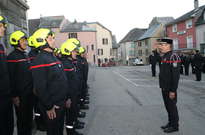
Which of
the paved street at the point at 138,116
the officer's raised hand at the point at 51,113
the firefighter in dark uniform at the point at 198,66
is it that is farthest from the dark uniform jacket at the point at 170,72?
the firefighter in dark uniform at the point at 198,66

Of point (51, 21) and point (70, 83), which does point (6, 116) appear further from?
point (51, 21)

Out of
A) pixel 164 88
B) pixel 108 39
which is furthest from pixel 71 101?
pixel 108 39

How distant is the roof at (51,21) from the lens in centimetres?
5575

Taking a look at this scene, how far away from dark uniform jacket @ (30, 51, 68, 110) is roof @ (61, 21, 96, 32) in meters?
54.9

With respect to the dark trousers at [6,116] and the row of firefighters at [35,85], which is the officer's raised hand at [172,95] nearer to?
the row of firefighters at [35,85]

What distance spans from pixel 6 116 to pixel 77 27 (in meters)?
56.3

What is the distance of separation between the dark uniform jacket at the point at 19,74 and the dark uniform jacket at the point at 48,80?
35.0 inches

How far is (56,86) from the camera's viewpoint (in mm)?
3422

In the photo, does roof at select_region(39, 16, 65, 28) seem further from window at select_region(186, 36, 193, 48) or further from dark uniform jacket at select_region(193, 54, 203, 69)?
dark uniform jacket at select_region(193, 54, 203, 69)

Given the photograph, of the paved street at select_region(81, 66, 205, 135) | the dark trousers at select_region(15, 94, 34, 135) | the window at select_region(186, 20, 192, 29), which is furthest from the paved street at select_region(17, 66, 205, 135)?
the window at select_region(186, 20, 192, 29)

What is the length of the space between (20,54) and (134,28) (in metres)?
83.4

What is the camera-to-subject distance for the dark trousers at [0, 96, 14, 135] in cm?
333

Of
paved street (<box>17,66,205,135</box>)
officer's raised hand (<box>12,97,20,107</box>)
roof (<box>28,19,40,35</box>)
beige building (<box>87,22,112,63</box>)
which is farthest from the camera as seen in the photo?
beige building (<box>87,22,112,63</box>)

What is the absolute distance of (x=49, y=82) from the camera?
339 centimetres
